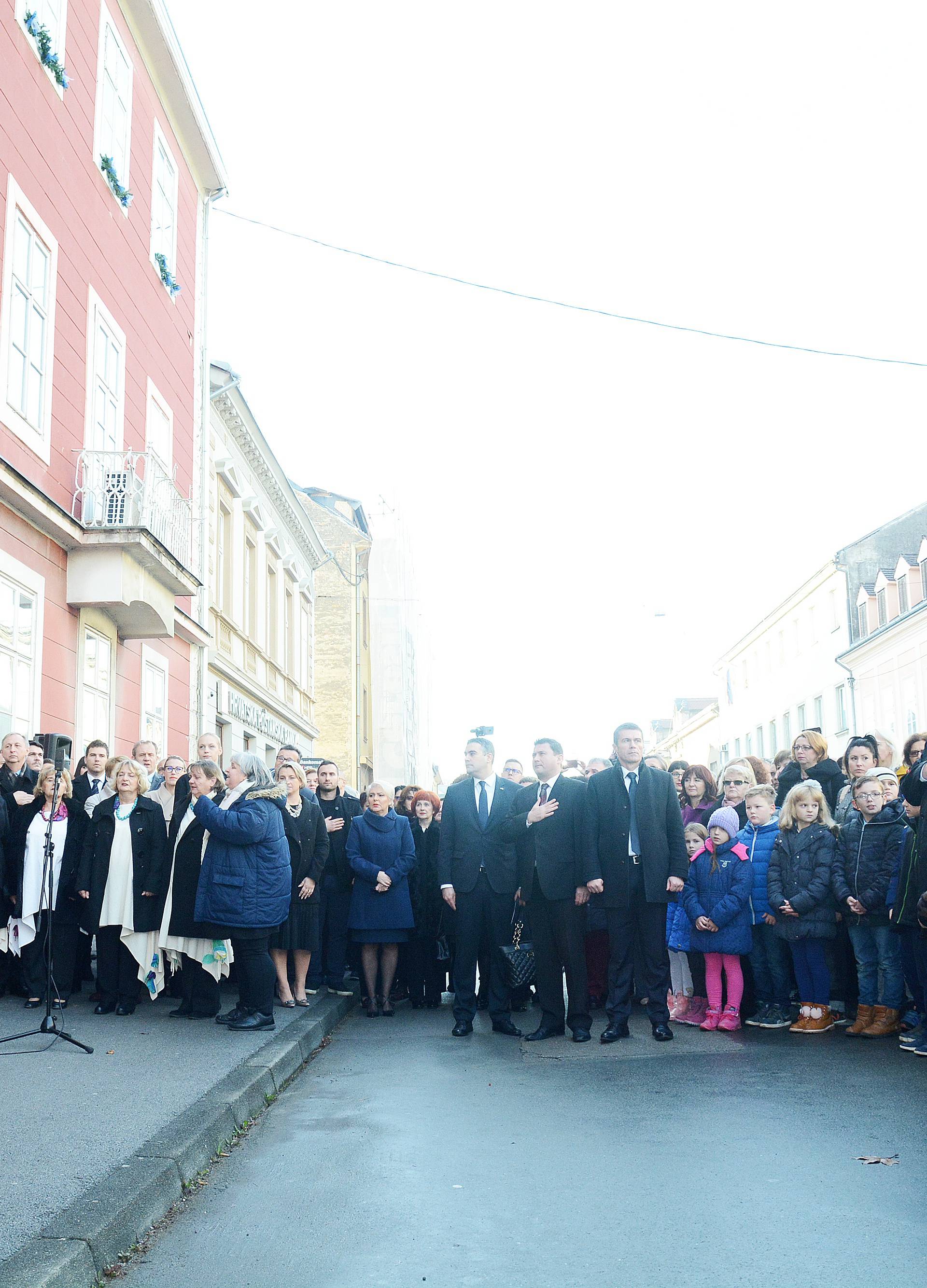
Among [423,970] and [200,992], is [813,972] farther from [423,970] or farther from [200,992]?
[200,992]

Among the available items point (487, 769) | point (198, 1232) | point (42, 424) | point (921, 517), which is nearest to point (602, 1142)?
point (198, 1232)

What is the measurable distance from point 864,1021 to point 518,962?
2554 mm

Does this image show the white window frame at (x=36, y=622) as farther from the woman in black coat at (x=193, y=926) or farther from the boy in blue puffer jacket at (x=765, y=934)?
the boy in blue puffer jacket at (x=765, y=934)

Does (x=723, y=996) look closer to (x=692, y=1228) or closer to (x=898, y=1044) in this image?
(x=898, y=1044)

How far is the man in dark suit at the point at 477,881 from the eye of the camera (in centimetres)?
947

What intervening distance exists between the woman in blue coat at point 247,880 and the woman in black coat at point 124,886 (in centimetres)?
60

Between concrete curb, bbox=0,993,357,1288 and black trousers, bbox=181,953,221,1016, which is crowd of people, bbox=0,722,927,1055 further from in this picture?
concrete curb, bbox=0,993,357,1288

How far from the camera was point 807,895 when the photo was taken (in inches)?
355

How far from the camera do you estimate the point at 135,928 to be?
943 cm

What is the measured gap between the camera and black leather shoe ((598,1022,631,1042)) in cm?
878

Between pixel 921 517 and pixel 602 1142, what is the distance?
47.0 meters

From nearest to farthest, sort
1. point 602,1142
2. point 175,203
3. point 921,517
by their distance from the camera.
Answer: point 602,1142 → point 175,203 → point 921,517

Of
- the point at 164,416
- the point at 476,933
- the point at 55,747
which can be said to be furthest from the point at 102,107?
the point at 476,933

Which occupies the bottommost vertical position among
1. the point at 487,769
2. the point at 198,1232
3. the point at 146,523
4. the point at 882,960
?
the point at 198,1232
